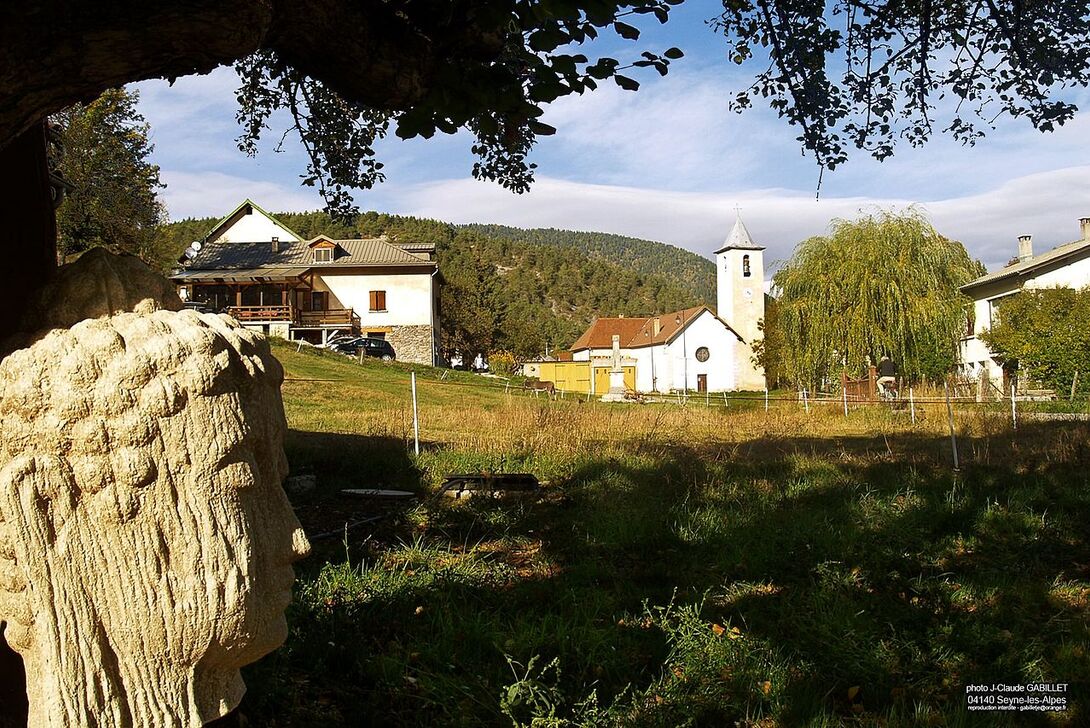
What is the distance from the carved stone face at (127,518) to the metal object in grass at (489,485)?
19.2 feet

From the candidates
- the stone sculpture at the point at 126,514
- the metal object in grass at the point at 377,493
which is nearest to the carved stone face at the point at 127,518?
the stone sculpture at the point at 126,514

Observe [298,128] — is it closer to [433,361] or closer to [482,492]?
[482,492]

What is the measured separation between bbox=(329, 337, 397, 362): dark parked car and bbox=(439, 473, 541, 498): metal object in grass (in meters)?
30.0

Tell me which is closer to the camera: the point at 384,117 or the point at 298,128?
the point at 384,117

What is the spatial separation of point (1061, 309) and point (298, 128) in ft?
88.6

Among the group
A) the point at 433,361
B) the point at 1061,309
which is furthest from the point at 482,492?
the point at 433,361

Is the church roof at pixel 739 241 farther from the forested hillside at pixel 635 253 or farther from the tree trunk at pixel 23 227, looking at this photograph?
the forested hillside at pixel 635 253

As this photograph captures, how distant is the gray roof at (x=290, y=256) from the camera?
44.3 meters

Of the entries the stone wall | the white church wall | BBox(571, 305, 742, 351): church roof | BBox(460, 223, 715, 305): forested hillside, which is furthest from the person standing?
BBox(460, 223, 715, 305): forested hillside

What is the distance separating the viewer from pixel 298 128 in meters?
6.38

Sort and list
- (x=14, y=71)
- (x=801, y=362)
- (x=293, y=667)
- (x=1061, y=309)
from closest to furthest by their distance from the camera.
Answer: (x=14, y=71) < (x=293, y=667) < (x=1061, y=309) < (x=801, y=362)

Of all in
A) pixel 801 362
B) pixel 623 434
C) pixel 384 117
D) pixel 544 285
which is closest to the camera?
pixel 384 117

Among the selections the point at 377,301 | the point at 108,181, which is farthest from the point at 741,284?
the point at 108,181

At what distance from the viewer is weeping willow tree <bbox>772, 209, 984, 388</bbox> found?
25688 millimetres
